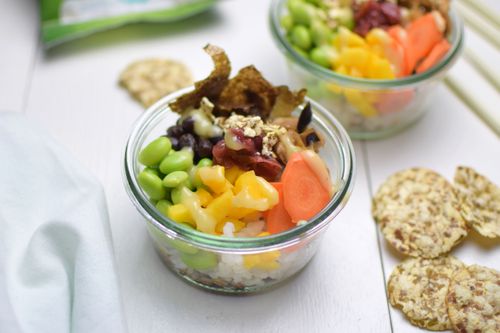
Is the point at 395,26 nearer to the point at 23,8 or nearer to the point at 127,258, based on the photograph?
the point at 127,258

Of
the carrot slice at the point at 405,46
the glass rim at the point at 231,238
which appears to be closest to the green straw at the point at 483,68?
the carrot slice at the point at 405,46

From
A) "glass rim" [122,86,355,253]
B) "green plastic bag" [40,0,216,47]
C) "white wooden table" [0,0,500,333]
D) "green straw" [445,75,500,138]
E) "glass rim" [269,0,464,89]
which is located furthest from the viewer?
"green plastic bag" [40,0,216,47]

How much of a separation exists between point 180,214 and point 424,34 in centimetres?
64

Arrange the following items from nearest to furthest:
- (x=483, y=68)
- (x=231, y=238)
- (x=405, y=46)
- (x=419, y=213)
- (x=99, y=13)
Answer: (x=231, y=238)
(x=419, y=213)
(x=405, y=46)
(x=483, y=68)
(x=99, y=13)

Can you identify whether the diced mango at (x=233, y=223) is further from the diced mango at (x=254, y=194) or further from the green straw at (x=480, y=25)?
the green straw at (x=480, y=25)

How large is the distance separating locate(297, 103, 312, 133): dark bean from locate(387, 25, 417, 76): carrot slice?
10.9 inches

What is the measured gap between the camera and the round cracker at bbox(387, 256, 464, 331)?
41.1 inches

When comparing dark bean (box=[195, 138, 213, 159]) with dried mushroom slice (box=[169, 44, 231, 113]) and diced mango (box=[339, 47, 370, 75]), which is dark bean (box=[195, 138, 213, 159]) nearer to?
dried mushroom slice (box=[169, 44, 231, 113])

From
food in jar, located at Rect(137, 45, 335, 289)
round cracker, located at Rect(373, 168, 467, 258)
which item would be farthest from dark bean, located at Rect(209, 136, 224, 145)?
round cracker, located at Rect(373, 168, 467, 258)

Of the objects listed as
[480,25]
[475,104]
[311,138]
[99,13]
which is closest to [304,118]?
[311,138]

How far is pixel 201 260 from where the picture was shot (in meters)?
1.01

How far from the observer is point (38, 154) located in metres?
1.13

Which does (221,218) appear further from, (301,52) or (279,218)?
(301,52)

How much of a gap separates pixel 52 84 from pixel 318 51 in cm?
59
